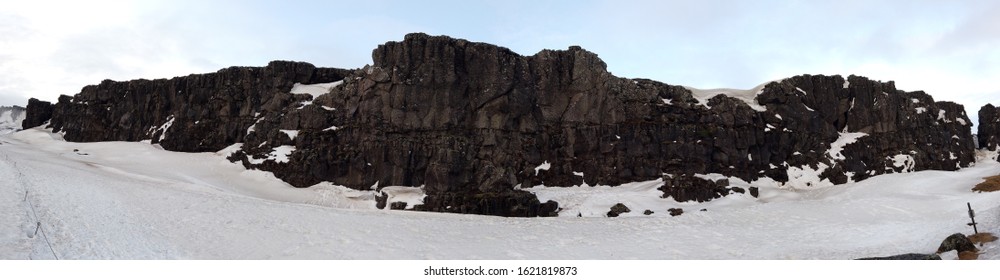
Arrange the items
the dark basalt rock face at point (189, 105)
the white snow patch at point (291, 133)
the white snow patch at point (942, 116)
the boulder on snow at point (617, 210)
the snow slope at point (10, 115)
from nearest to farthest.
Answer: the boulder on snow at point (617, 210)
the white snow patch at point (291, 133)
the dark basalt rock face at point (189, 105)
the white snow patch at point (942, 116)
the snow slope at point (10, 115)

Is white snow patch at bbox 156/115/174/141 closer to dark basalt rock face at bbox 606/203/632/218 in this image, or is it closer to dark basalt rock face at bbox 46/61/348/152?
dark basalt rock face at bbox 46/61/348/152

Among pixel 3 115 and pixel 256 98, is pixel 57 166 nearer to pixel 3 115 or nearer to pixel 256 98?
pixel 256 98

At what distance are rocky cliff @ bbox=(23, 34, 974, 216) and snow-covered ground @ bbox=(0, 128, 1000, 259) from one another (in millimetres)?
2696

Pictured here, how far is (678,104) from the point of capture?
4803 cm

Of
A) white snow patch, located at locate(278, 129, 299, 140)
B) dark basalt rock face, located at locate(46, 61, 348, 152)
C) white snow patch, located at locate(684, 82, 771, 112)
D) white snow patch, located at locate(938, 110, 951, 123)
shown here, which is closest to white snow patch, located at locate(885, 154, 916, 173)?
white snow patch, located at locate(938, 110, 951, 123)

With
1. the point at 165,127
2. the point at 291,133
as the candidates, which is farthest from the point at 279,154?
the point at 165,127

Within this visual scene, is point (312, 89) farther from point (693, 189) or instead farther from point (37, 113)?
point (37, 113)

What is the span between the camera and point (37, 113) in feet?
225

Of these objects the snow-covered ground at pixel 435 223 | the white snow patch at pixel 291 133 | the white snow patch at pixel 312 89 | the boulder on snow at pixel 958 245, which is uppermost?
the white snow patch at pixel 312 89

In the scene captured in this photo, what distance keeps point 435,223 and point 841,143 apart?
3936 centimetres

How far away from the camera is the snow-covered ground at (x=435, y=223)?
782 inches

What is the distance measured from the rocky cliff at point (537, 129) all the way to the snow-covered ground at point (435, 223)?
2696mm

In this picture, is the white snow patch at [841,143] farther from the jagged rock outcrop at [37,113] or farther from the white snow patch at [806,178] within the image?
the jagged rock outcrop at [37,113]

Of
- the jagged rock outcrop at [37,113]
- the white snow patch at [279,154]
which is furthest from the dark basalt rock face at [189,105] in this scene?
the jagged rock outcrop at [37,113]
